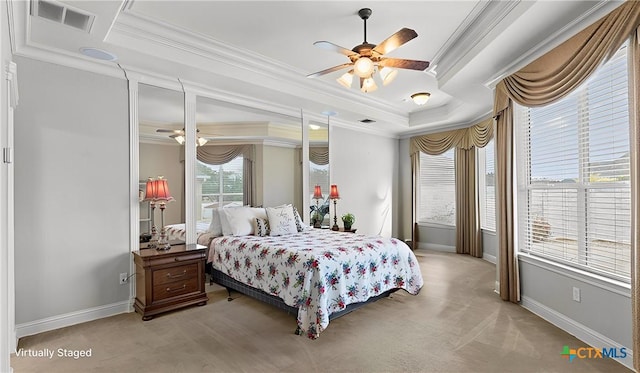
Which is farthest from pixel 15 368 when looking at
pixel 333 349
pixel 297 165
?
pixel 297 165

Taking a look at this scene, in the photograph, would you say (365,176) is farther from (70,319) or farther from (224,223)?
(70,319)

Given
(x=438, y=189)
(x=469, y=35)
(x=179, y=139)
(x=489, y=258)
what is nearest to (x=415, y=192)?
(x=438, y=189)

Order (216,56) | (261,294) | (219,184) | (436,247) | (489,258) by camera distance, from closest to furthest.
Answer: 1. (261,294)
2. (216,56)
3. (219,184)
4. (489,258)
5. (436,247)

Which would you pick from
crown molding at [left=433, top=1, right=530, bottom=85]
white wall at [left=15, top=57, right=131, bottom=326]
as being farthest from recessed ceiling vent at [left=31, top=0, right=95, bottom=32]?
crown molding at [left=433, top=1, right=530, bottom=85]

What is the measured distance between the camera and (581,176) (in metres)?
3.01

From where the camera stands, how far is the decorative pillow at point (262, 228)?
425 cm

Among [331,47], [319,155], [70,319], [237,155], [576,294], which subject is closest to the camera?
[331,47]

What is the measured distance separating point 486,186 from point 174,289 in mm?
5364

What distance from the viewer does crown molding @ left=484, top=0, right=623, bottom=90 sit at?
2.44 metres

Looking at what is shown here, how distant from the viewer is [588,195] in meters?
2.94

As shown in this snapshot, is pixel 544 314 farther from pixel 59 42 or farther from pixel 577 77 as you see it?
pixel 59 42

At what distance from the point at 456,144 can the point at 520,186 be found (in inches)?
114

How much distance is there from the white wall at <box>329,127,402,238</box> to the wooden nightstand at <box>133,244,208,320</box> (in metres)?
2.79

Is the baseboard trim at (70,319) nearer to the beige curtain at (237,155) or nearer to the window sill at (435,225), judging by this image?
the beige curtain at (237,155)
